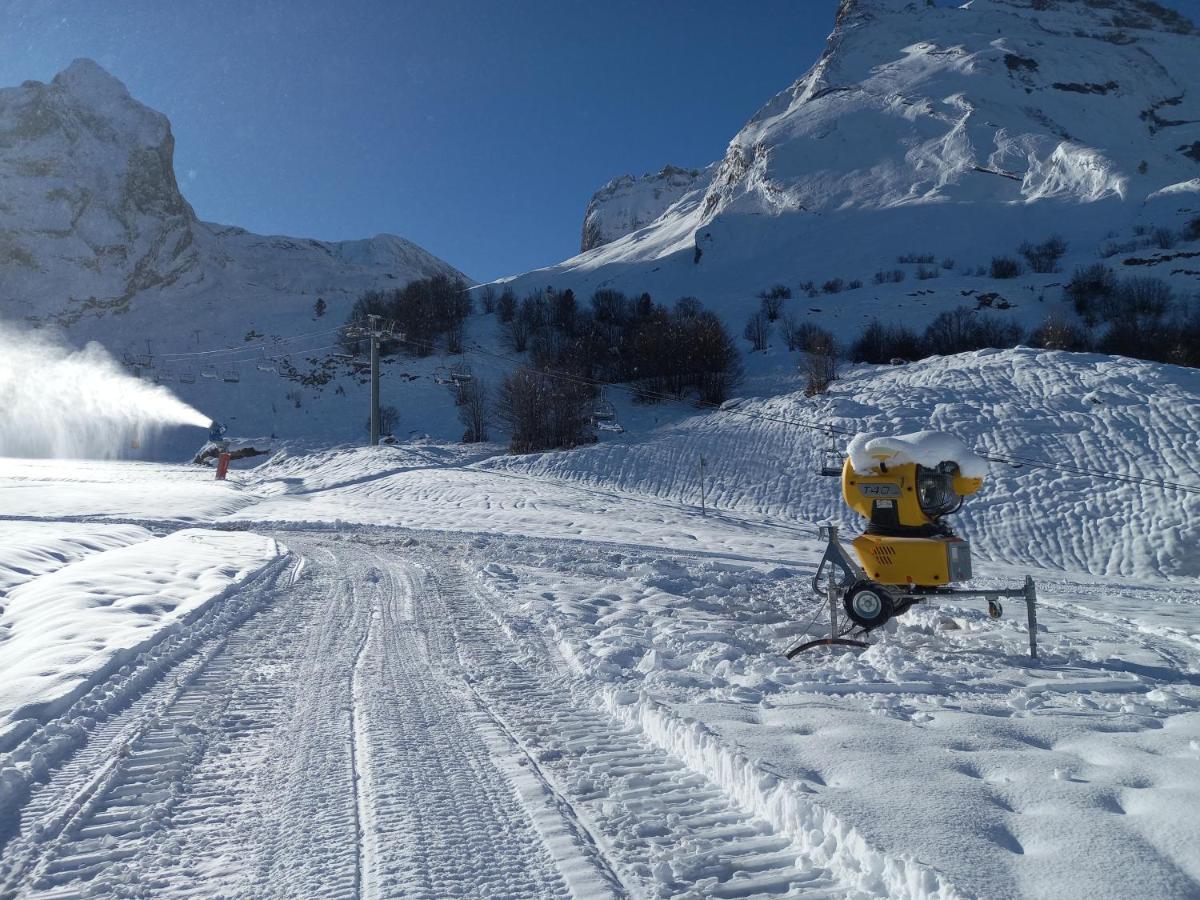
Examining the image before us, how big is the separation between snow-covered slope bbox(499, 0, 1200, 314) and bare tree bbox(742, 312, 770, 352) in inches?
288

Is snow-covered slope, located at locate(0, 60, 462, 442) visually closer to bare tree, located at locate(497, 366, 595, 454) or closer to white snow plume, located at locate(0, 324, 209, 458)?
white snow plume, located at locate(0, 324, 209, 458)

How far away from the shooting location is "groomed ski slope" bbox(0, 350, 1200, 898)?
8.50ft

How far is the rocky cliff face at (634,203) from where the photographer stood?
125875mm

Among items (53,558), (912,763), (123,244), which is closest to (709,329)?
(53,558)

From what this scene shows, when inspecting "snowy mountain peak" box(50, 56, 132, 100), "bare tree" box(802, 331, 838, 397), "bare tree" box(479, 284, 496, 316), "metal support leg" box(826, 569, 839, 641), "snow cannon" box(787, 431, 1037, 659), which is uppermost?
"snowy mountain peak" box(50, 56, 132, 100)

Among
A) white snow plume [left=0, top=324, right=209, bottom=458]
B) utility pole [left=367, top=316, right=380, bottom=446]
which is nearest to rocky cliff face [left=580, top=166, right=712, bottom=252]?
white snow plume [left=0, top=324, right=209, bottom=458]

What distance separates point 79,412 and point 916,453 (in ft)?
171

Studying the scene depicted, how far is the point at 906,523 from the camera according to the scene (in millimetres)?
5492

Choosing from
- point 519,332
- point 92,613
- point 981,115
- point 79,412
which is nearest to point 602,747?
point 92,613

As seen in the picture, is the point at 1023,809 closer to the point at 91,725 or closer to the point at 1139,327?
the point at 91,725

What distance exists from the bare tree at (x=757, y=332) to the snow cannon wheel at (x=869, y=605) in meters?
36.4

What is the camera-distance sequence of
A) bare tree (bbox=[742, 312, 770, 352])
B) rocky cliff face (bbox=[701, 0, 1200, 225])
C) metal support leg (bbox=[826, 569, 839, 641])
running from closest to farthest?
metal support leg (bbox=[826, 569, 839, 641]), bare tree (bbox=[742, 312, 770, 352]), rocky cliff face (bbox=[701, 0, 1200, 225])

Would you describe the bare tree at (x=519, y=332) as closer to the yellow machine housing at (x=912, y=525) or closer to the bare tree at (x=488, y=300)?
the bare tree at (x=488, y=300)

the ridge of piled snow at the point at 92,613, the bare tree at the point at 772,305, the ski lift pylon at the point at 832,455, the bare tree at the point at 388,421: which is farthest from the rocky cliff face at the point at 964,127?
the ridge of piled snow at the point at 92,613
